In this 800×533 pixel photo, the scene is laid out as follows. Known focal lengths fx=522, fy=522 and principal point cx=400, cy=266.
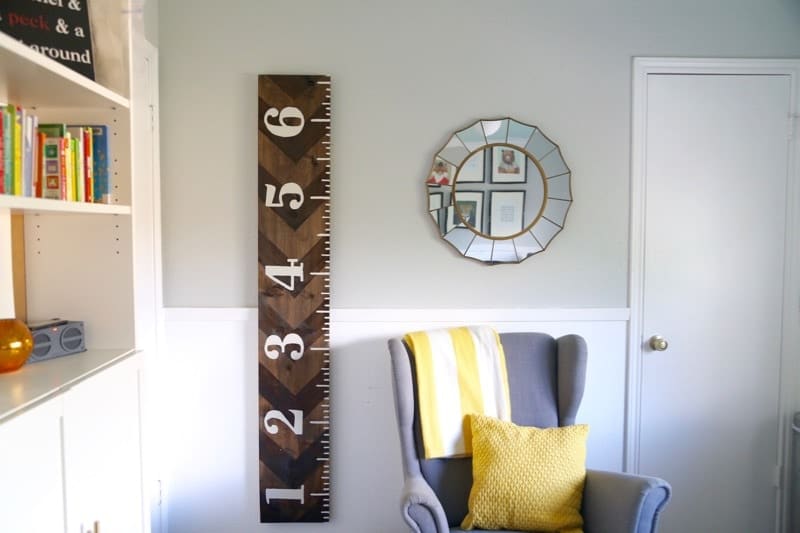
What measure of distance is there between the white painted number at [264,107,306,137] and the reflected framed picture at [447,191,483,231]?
2.41 ft

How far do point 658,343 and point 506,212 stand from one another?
2.93 feet

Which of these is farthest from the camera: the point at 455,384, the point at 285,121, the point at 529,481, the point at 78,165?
the point at 285,121

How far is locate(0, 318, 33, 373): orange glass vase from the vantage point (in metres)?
1.23

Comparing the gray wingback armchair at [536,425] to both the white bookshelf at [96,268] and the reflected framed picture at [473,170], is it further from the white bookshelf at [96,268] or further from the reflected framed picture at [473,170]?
the white bookshelf at [96,268]

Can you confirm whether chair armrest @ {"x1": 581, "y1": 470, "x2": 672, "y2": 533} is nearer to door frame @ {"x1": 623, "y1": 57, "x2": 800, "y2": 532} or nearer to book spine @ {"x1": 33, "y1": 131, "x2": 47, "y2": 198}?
door frame @ {"x1": 623, "y1": 57, "x2": 800, "y2": 532}

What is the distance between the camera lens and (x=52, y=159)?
4.28 feet

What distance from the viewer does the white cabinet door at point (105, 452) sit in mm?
1180

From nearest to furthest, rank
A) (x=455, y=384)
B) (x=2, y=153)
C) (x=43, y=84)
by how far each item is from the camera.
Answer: (x=2, y=153)
(x=43, y=84)
(x=455, y=384)

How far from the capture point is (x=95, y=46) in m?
1.43

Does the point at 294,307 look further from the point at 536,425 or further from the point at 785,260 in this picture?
the point at 785,260

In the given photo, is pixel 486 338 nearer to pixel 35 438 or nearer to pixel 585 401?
pixel 585 401

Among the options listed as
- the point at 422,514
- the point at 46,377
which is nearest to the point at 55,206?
the point at 46,377

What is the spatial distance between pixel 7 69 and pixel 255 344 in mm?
1386

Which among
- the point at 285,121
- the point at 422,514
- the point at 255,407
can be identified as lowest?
the point at 422,514
